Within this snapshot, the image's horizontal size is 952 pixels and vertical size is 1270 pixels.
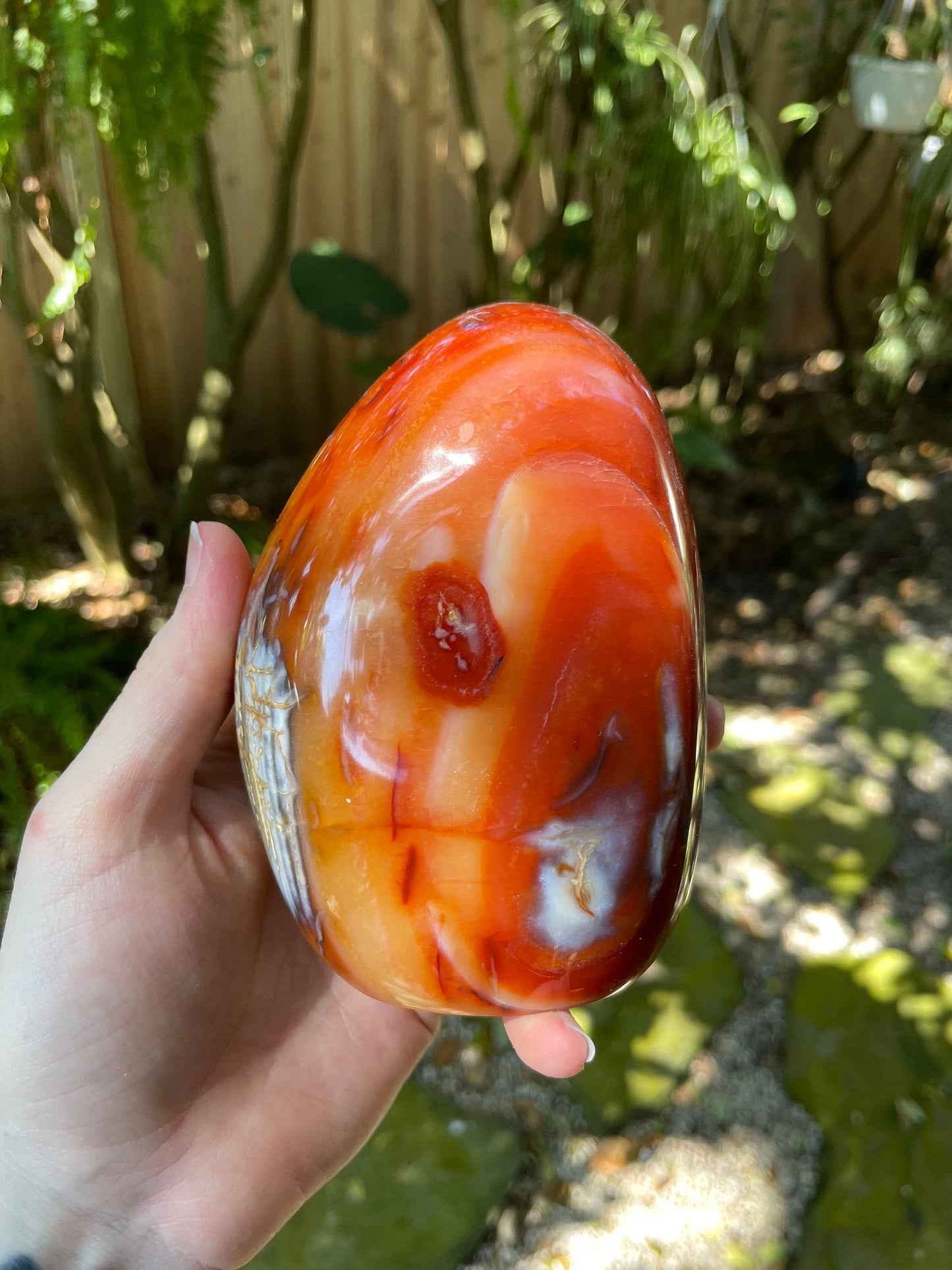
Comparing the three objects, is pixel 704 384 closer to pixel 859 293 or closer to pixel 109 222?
pixel 859 293

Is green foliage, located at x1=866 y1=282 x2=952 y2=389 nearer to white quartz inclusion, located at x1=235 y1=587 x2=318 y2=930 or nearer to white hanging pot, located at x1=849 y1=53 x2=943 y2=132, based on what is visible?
white hanging pot, located at x1=849 y1=53 x2=943 y2=132

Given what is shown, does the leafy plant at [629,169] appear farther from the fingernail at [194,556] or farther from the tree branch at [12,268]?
the fingernail at [194,556]

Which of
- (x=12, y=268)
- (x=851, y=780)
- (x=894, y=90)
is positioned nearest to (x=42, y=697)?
(x=12, y=268)

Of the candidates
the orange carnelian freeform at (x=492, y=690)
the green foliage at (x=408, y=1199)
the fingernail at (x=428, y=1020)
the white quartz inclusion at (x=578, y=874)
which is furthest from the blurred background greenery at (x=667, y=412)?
the white quartz inclusion at (x=578, y=874)

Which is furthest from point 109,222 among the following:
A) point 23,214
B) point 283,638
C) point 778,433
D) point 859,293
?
point 859,293

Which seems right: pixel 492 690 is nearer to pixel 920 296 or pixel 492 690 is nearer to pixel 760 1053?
pixel 760 1053

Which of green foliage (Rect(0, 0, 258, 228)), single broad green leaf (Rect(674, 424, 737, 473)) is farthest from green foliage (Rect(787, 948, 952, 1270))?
green foliage (Rect(0, 0, 258, 228))
